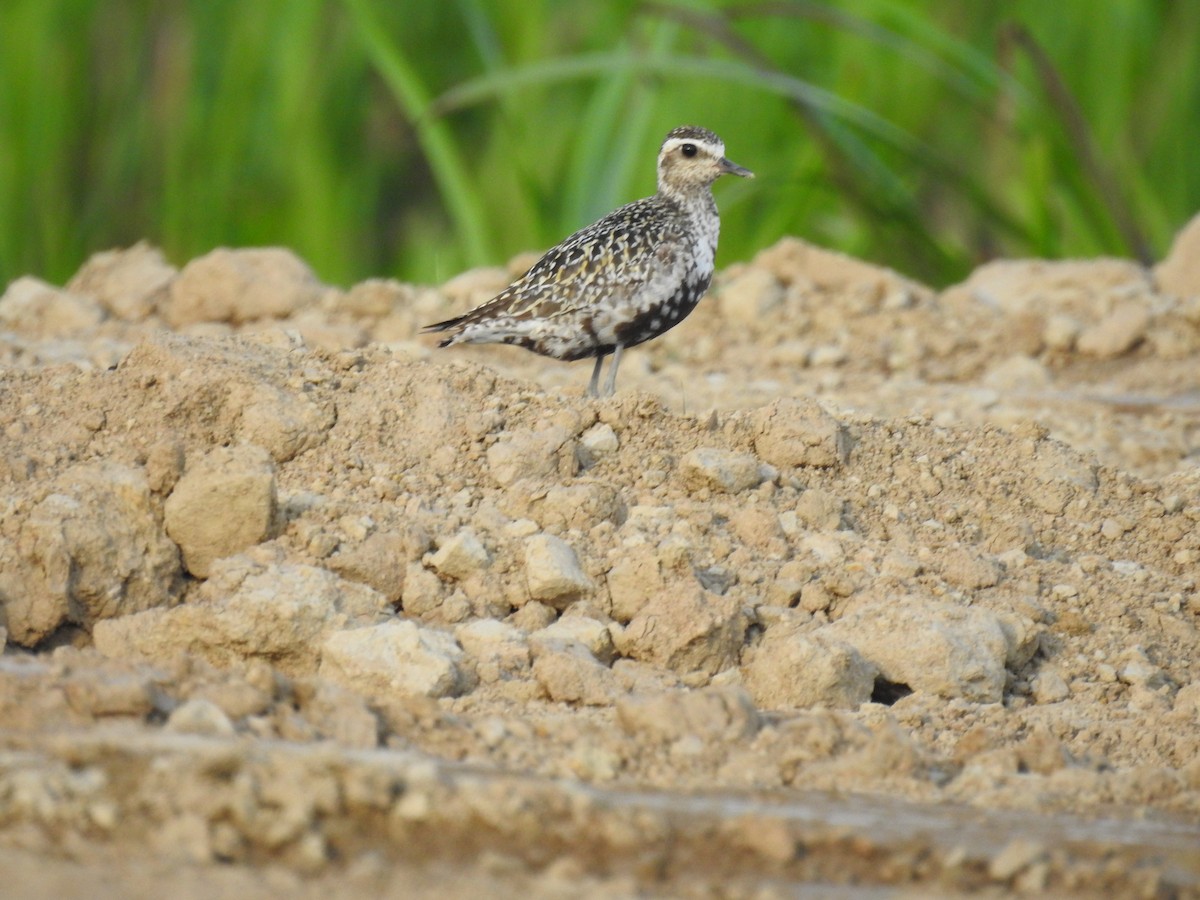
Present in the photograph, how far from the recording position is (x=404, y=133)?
38.9 feet

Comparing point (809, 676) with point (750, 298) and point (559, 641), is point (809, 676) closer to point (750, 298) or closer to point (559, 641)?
point (559, 641)

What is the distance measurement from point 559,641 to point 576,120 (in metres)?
6.62

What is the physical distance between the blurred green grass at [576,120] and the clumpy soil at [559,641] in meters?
2.98

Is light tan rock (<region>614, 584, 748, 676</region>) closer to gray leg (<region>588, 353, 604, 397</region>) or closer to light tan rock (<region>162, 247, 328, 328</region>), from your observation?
gray leg (<region>588, 353, 604, 397</region>)

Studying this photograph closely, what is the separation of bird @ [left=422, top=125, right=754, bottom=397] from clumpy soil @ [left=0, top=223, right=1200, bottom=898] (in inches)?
27.1

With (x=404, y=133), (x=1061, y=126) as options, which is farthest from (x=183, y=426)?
(x=404, y=133)

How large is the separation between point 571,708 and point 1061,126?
6278 millimetres

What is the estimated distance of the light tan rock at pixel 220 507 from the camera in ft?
15.6

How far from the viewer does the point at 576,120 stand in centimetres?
1079

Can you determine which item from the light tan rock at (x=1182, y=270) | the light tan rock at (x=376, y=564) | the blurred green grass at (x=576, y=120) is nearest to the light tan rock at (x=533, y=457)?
the light tan rock at (x=376, y=564)

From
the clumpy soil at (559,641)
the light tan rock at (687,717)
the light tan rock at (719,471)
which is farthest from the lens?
the light tan rock at (719,471)

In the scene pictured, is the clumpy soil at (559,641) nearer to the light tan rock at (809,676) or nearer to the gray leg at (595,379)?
the light tan rock at (809,676)

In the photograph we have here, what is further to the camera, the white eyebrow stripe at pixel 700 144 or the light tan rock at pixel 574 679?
the white eyebrow stripe at pixel 700 144

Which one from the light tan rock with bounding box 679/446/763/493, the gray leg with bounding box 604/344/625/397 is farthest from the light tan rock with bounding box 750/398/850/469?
the gray leg with bounding box 604/344/625/397
